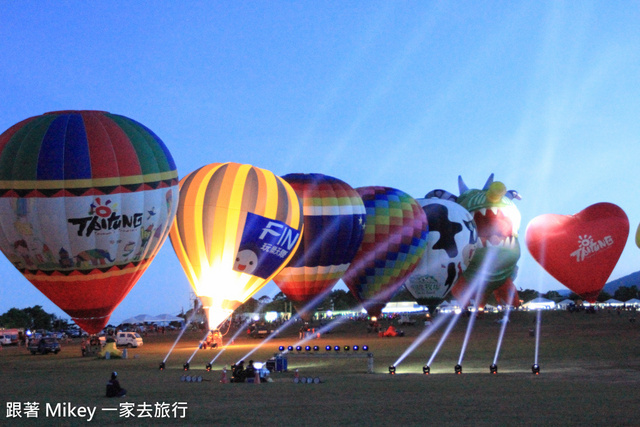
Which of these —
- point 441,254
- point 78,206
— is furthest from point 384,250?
point 78,206

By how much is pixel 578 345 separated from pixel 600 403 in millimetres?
16102

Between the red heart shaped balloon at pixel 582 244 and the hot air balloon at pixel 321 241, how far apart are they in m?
15.0

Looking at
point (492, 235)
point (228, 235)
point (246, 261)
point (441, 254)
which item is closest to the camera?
point (228, 235)

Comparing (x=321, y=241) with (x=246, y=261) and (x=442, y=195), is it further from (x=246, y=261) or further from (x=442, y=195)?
(x=442, y=195)

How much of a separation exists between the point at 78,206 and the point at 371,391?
432 inches

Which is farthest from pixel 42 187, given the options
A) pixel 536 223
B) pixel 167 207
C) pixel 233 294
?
pixel 536 223

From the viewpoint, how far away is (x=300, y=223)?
3056 centimetres

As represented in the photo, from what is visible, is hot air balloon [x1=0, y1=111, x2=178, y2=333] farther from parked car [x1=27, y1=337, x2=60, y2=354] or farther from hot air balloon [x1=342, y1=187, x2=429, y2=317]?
hot air balloon [x1=342, y1=187, x2=429, y2=317]

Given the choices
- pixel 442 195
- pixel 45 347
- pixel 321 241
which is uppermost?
pixel 442 195

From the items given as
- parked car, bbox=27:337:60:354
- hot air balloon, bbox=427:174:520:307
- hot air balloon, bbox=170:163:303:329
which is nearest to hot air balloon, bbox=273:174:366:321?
hot air balloon, bbox=170:163:303:329

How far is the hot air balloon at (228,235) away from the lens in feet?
91.6

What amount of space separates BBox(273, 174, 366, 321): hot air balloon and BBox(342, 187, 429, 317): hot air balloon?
2569 mm

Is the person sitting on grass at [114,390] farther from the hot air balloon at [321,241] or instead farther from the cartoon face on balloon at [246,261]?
the hot air balloon at [321,241]

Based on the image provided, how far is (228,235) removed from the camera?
2786 cm
